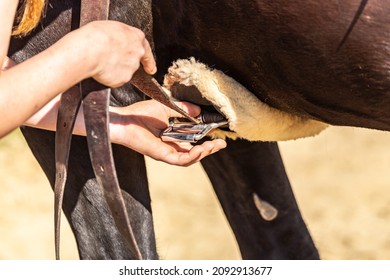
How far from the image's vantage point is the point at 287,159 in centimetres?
420

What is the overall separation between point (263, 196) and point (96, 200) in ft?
1.86

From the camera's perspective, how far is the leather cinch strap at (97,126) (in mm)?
1417

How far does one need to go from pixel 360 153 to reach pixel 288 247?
81.3 inches

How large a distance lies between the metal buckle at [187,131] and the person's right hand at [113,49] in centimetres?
29

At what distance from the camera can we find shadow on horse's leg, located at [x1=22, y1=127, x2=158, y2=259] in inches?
69.4

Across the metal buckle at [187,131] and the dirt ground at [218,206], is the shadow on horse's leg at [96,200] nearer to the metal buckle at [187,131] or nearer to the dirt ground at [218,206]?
the metal buckle at [187,131]

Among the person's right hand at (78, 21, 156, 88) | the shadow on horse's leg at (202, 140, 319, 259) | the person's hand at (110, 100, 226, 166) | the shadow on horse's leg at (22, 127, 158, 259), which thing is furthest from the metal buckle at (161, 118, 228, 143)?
the shadow on horse's leg at (202, 140, 319, 259)

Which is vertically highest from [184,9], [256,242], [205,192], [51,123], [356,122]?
[184,9]

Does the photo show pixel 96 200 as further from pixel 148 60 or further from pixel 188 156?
pixel 148 60

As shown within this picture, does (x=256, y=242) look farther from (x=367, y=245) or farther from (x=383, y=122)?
(x=367, y=245)

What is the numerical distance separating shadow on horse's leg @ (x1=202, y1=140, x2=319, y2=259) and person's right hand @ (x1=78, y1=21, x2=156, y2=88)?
82cm

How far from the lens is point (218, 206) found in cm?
391

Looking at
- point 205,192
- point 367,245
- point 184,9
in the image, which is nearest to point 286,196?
point 184,9

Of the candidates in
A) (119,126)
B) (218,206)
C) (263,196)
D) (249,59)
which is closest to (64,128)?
(119,126)
